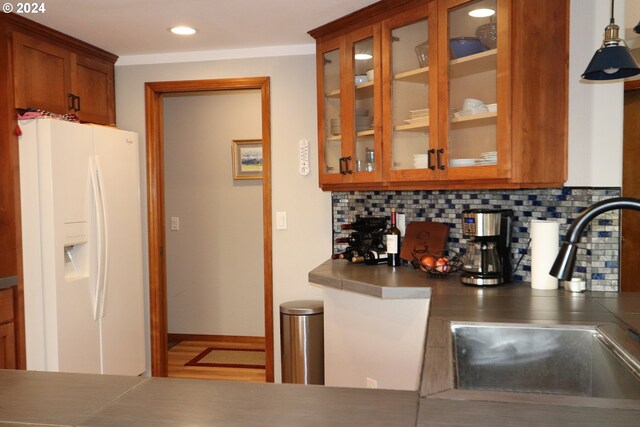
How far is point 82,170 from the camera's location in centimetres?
321

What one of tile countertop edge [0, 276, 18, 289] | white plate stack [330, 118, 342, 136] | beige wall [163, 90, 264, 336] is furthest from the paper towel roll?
beige wall [163, 90, 264, 336]

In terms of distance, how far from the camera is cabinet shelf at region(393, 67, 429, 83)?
2686 mm

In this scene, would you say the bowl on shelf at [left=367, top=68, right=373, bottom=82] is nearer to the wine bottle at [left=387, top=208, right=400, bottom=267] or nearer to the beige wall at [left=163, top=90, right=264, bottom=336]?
the wine bottle at [left=387, top=208, right=400, bottom=267]

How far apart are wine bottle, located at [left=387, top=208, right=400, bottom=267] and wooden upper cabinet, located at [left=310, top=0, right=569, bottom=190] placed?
0.87 ft

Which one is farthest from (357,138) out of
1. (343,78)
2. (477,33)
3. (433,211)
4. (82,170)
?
(82,170)

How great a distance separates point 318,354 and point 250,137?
2.28 metres

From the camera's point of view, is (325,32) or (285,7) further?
(325,32)

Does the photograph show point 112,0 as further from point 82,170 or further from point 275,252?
point 275,252

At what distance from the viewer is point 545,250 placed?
95.5 inches

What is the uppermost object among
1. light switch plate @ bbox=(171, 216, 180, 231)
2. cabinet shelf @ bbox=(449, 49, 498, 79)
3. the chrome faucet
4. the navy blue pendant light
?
cabinet shelf @ bbox=(449, 49, 498, 79)

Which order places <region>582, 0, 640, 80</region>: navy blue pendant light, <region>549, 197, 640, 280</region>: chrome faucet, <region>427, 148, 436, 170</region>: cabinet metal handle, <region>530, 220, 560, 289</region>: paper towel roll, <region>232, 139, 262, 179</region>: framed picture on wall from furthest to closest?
<region>232, 139, 262, 179</region>: framed picture on wall < <region>427, 148, 436, 170</region>: cabinet metal handle < <region>530, 220, 560, 289</region>: paper towel roll < <region>582, 0, 640, 80</region>: navy blue pendant light < <region>549, 197, 640, 280</region>: chrome faucet

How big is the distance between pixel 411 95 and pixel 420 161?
33 centimetres

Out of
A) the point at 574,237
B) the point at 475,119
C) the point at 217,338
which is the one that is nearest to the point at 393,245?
the point at 475,119

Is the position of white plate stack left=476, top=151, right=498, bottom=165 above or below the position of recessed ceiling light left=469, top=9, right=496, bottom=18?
below
